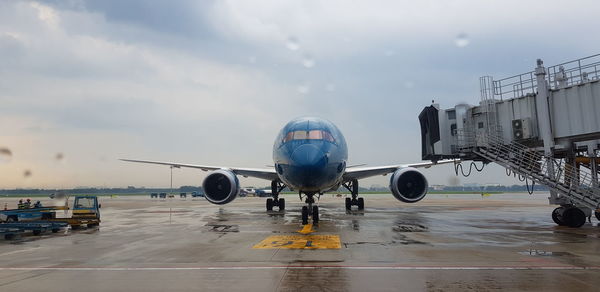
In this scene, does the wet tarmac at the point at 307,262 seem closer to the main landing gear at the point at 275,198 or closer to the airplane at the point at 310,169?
the airplane at the point at 310,169

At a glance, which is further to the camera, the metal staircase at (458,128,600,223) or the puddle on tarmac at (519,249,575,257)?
the metal staircase at (458,128,600,223)

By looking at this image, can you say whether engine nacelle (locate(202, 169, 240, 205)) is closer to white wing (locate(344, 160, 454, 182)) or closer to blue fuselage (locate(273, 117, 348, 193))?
blue fuselage (locate(273, 117, 348, 193))

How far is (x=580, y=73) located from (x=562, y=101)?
3.68 ft

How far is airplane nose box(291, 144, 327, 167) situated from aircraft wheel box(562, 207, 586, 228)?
9.35 m

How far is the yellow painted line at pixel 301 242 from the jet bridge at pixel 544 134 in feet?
29.2

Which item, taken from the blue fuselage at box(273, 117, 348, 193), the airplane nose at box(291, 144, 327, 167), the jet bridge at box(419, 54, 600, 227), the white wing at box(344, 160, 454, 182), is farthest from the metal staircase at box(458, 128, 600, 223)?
the airplane nose at box(291, 144, 327, 167)

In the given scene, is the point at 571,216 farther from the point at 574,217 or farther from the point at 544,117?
the point at 544,117

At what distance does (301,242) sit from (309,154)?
152 inches

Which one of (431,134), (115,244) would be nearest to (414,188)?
(431,134)

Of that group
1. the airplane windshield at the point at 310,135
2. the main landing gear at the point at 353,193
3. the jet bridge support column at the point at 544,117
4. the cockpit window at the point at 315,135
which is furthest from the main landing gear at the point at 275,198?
the jet bridge support column at the point at 544,117

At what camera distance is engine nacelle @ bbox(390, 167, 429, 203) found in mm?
17047

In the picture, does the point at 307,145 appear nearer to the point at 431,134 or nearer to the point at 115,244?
the point at 115,244

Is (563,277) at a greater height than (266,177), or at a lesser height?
lesser

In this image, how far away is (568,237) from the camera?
10.7 metres
